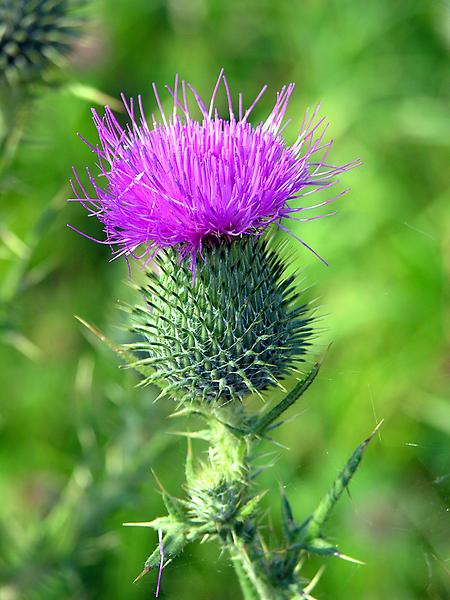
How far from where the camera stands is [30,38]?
3609 mm

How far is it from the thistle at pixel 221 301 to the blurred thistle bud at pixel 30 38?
143cm

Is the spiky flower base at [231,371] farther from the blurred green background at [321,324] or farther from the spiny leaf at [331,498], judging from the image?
the blurred green background at [321,324]

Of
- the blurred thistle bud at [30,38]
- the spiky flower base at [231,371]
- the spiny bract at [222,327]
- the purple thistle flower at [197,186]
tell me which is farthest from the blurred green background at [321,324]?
the purple thistle flower at [197,186]

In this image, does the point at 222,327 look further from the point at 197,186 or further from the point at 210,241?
the point at 197,186

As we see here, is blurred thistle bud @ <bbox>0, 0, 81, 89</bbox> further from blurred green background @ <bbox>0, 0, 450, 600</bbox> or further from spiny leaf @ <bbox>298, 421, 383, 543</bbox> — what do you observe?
spiny leaf @ <bbox>298, 421, 383, 543</bbox>

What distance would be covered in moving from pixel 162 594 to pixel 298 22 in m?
4.84

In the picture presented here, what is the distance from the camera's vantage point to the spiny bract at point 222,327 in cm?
227

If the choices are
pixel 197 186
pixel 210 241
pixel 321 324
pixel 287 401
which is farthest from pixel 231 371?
pixel 321 324

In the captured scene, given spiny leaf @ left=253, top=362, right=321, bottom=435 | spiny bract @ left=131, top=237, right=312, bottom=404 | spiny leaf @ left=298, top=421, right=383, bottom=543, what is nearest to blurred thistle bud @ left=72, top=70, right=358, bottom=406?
spiny bract @ left=131, top=237, right=312, bottom=404

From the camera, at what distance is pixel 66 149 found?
6.05 metres

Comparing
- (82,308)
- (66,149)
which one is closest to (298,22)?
(66,149)

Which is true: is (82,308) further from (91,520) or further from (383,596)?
(383,596)

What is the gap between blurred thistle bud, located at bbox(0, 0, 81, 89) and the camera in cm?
356

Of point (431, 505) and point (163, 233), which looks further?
point (431, 505)
